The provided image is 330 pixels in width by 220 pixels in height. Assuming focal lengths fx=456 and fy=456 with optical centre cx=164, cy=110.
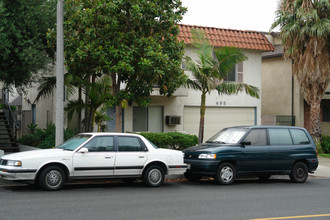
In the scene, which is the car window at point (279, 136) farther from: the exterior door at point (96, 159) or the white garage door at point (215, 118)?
the white garage door at point (215, 118)

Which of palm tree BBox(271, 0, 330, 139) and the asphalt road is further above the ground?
palm tree BBox(271, 0, 330, 139)

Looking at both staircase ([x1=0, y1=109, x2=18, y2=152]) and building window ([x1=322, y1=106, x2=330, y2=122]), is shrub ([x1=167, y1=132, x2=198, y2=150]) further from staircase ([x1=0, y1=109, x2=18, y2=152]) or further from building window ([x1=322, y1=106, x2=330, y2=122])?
building window ([x1=322, y1=106, x2=330, y2=122])

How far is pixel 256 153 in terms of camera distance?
13.4m

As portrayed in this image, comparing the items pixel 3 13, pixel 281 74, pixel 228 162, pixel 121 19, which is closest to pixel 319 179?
pixel 228 162

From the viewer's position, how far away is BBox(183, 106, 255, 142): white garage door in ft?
75.6

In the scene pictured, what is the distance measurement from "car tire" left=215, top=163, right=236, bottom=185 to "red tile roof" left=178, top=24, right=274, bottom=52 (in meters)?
9.61

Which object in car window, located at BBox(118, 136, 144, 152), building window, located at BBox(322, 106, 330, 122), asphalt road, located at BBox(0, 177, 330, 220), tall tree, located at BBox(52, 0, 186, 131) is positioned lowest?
asphalt road, located at BBox(0, 177, 330, 220)

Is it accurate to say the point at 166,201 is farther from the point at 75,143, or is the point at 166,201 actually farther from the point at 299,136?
the point at 299,136

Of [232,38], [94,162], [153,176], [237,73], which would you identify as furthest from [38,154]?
[237,73]

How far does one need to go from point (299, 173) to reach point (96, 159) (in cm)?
656

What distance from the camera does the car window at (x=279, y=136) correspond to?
13.9 m

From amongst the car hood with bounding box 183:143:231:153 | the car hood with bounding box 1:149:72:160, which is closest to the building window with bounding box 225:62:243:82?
the car hood with bounding box 183:143:231:153

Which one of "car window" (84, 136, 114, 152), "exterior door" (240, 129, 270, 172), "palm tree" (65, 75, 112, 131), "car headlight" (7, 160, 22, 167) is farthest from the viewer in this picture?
"palm tree" (65, 75, 112, 131)

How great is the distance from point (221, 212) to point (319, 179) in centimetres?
783
